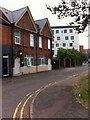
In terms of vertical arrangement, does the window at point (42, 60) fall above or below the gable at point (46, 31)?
below

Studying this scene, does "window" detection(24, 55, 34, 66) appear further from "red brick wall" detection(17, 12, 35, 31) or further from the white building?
the white building

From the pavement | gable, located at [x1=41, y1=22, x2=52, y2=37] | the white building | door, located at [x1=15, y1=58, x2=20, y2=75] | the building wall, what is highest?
the white building

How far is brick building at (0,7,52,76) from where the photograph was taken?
109ft

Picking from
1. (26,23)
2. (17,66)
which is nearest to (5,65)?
(17,66)

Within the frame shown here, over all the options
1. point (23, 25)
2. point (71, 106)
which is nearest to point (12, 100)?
point (71, 106)

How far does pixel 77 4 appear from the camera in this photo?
62.1 ft

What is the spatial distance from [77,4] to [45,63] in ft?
93.0

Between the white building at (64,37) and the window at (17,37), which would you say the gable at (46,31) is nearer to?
the window at (17,37)

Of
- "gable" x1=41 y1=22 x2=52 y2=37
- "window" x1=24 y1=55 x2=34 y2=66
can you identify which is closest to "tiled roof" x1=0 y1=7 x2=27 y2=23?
"window" x1=24 y1=55 x2=34 y2=66

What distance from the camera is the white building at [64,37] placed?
392 ft

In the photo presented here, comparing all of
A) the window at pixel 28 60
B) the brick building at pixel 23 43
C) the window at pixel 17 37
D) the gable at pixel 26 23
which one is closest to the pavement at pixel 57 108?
the brick building at pixel 23 43

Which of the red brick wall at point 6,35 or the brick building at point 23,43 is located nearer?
the red brick wall at point 6,35

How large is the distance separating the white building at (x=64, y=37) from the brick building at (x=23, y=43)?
71.4 metres

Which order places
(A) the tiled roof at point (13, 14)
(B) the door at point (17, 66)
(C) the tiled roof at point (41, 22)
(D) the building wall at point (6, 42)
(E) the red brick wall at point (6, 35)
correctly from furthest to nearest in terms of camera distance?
1. (C) the tiled roof at point (41, 22)
2. (A) the tiled roof at point (13, 14)
3. (B) the door at point (17, 66)
4. (E) the red brick wall at point (6, 35)
5. (D) the building wall at point (6, 42)
